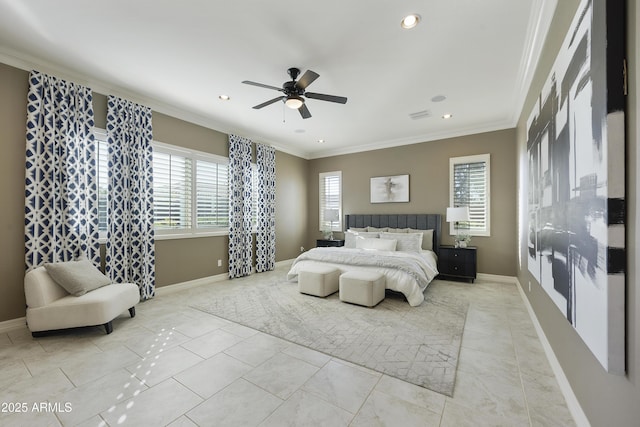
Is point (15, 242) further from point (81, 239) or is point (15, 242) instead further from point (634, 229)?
point (634, 229)

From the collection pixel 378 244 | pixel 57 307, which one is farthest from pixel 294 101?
pixel 57 307

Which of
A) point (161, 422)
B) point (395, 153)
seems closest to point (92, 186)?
point (161, 422)

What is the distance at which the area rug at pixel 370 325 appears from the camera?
236 centimetres

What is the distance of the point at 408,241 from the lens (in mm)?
5535

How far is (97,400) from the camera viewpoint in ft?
6.35

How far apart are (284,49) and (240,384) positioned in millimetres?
3336

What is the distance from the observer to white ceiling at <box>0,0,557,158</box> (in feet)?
8.05

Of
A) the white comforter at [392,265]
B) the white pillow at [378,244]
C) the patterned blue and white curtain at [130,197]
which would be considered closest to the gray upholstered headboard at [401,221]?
the white comforter at [392,265]

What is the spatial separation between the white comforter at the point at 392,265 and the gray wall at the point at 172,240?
1843mm

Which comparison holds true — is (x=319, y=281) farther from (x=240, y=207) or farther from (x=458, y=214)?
(x=458, y=214)

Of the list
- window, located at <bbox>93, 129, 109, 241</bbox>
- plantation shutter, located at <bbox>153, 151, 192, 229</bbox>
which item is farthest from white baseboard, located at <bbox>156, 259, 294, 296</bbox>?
window, located at <bbox>93, 129, 109, 241</bbox>

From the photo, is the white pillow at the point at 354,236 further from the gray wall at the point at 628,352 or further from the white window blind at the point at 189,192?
the gray wall at the point at 628,352

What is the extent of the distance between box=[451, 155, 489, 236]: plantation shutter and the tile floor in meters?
2.84

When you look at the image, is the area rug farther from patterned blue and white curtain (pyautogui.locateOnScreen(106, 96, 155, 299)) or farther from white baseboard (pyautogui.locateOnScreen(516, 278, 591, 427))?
patterned blue and white curtain (pyautogui.locateOnScreen(106, 96, 155, 299))
